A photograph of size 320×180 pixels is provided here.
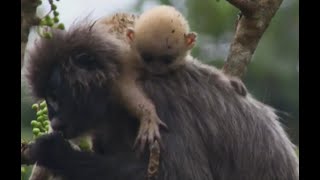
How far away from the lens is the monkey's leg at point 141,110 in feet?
17.9

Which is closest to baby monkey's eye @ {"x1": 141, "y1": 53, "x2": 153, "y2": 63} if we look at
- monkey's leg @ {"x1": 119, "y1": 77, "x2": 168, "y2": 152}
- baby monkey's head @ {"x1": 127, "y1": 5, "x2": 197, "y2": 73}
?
baby monkey's head @ {"x1": 127, "y1": 5, "x2": 197, "y2": 73}

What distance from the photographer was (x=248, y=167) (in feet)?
19.5

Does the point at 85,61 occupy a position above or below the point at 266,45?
below

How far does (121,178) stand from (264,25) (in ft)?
5.30

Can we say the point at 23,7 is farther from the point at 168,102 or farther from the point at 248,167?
the point at 248,167

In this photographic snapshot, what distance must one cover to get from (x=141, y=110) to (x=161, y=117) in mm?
164

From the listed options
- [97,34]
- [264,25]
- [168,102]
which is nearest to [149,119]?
[168,102]

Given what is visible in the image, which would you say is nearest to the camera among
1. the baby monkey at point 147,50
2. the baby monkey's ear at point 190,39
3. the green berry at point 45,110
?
the green berry at point 45,110

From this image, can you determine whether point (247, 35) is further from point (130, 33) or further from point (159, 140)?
point (159, 140)

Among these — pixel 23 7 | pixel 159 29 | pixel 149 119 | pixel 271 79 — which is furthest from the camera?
pixel 271 79

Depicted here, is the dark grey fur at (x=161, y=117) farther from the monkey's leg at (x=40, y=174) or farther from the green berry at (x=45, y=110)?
the monkey's leg at (x=40, y=174)

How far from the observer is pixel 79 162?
5.68m

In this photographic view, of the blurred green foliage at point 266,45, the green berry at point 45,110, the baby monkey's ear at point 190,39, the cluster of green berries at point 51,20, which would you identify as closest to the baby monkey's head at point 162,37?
the baby monkey's ear at point 190,39

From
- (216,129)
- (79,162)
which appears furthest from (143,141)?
(216,129)
